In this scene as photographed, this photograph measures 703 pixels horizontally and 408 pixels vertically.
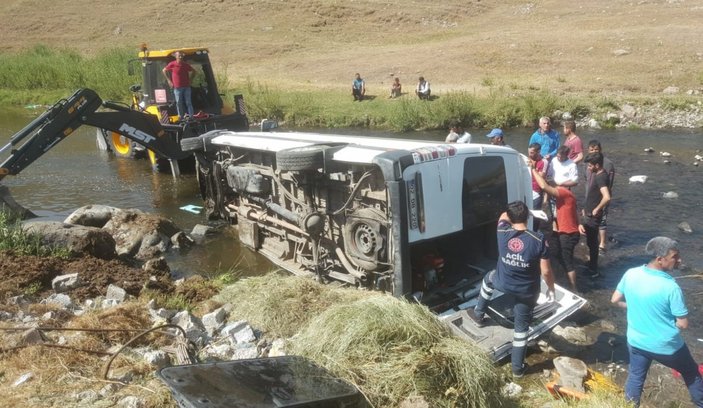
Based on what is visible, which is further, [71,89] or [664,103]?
[71,89]

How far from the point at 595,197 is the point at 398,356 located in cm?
475

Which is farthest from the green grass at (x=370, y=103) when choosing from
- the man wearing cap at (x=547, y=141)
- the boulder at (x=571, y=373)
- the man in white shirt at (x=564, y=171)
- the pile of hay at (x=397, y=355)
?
the pile of hay at (x=397, y=355)

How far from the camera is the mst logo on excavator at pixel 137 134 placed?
13008mm

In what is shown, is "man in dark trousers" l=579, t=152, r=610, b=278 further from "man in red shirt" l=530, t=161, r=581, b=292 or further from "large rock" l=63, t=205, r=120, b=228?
"large rock" l=63, t=205, r=120, b=228

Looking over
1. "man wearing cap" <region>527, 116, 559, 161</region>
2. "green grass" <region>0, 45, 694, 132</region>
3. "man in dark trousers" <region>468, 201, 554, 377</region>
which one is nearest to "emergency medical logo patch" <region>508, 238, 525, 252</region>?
"man in dark trousers" <region>468, 201, 554, 377</region>

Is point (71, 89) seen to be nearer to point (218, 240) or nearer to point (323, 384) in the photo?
point (218, 240)

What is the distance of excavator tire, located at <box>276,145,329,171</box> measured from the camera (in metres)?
7.42

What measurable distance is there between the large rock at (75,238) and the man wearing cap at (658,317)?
717 cm

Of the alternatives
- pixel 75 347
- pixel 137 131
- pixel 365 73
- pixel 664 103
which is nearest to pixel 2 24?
pixel 365 73

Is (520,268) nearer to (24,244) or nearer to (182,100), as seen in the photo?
(24,244)

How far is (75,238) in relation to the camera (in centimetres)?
927

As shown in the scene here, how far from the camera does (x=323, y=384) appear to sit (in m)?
4.34

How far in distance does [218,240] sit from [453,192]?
17.9 feet

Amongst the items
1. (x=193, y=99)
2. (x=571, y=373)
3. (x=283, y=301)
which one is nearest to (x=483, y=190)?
A: (x=571, y=373)
